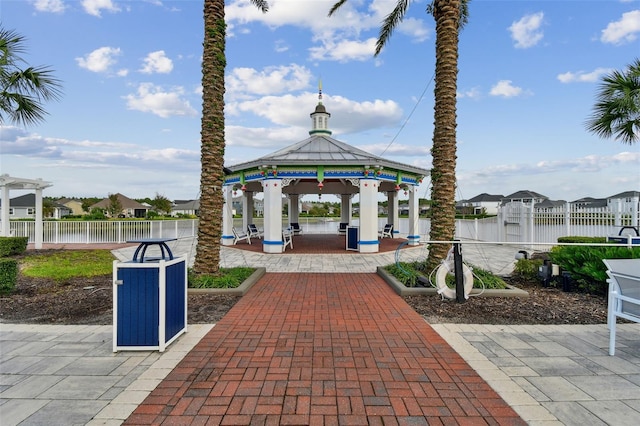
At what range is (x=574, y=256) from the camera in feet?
23.9

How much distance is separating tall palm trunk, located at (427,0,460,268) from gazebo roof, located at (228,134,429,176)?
20.1 ft

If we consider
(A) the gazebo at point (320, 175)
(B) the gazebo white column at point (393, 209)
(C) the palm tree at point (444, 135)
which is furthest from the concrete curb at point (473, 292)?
(B) the gazebo white column at point (393, 209)

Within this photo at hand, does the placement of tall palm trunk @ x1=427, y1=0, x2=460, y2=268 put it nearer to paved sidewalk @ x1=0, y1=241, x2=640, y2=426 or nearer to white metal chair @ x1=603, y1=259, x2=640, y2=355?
paved sidewalk @ x1=0, y1=241, x2=640, y2=426

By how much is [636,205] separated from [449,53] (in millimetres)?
8828

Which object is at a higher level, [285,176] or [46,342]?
[285,176]

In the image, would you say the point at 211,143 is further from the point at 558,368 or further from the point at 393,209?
the point at 393,209

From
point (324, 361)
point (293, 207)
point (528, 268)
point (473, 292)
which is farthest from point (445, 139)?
point (293, 207)

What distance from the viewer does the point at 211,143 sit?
745 cm

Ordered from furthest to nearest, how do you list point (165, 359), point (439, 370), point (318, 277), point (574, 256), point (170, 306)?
point (318, 277)
point (574, 256)
point (170, 306)
point (165, 359)
point (439, 370)

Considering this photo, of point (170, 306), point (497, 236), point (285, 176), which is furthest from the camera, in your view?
point (497, 236)

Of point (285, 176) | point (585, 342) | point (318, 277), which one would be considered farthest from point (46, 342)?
point (285, 176)

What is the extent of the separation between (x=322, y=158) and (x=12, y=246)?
12033mm

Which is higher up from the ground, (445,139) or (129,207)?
(445,139)

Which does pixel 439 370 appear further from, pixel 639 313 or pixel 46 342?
pixel 46 342
